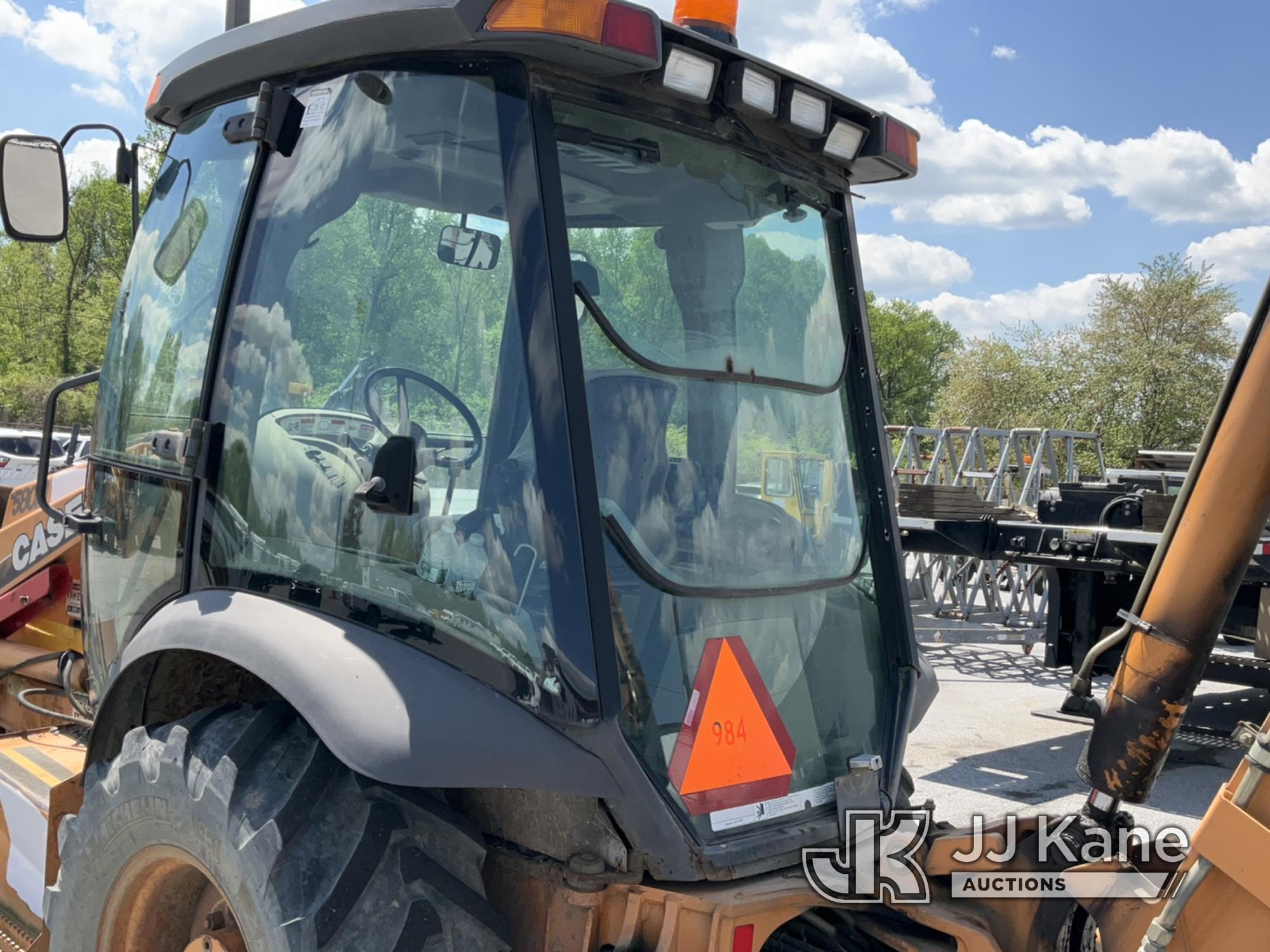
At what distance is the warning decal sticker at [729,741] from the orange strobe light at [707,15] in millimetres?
1355

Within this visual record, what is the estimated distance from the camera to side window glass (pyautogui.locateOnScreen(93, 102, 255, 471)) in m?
2.72

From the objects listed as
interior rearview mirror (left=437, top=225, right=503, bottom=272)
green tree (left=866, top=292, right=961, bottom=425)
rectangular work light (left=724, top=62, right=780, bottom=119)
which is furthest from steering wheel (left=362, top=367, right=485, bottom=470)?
green tree (left=866, top=292, right=961, bottom=425)

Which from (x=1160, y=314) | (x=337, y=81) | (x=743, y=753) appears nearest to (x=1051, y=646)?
(x=743, y=753)

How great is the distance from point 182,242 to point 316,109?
0.71 m

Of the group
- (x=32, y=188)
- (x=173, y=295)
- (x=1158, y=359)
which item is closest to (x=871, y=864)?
(x=173, y=295)

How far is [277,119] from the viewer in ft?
8.16

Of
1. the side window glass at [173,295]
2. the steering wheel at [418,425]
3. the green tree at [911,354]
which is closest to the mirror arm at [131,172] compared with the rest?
the side window glass at [173,295]

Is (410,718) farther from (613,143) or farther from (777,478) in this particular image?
(613,143)

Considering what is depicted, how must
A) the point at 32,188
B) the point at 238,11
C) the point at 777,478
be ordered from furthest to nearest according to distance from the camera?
1. the point at 238,11
2. the point at 32,188
3. the point at 777,478

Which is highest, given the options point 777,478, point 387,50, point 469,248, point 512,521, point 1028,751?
point 387,50

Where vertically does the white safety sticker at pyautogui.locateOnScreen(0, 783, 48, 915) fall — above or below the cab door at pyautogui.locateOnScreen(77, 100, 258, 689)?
below

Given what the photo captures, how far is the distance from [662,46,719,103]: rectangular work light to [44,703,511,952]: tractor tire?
1455 mm

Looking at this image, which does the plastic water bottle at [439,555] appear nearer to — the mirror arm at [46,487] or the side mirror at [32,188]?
the mirror arm at [46,487]

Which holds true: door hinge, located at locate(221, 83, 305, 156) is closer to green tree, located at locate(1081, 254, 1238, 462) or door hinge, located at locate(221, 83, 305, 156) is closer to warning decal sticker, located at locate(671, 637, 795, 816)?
warning decal sticker, located at locate(671, 637, 795, 816)
